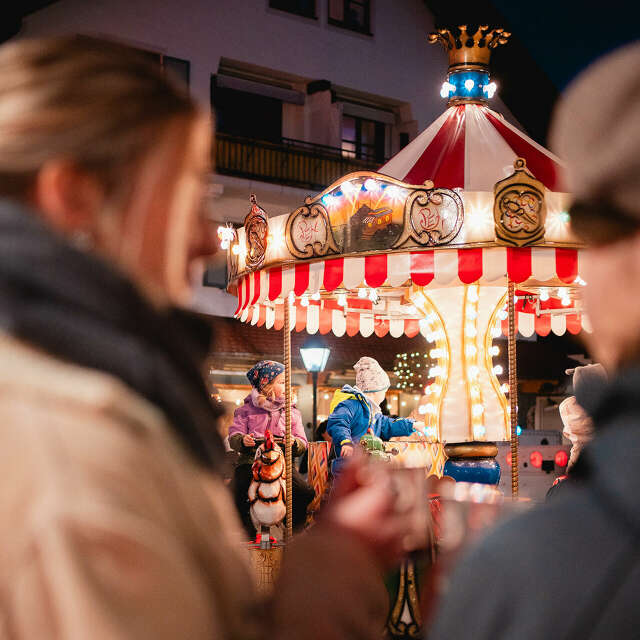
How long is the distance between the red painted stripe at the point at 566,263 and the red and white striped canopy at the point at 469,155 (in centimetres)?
80

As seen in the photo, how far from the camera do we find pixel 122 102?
96 cm

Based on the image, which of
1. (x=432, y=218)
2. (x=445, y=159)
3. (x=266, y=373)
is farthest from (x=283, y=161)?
→ (x=432, y=218)

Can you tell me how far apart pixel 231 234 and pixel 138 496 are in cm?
666

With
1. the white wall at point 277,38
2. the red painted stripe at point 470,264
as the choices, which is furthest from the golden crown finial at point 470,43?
the white wall at point 277,38

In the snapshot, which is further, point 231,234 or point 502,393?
point 231,234

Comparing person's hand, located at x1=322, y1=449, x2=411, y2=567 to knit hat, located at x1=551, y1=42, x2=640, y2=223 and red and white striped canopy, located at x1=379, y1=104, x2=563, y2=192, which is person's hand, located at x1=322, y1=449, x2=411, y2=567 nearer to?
knit hat, located at x1=551, y1=42, x2=640, y2=223

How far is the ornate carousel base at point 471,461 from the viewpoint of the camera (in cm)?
628

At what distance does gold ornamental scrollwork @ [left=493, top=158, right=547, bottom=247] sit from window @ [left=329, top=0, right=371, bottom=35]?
1403cm

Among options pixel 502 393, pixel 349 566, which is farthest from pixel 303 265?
pixel 349 566

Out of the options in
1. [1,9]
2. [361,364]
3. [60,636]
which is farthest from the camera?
[1,9]

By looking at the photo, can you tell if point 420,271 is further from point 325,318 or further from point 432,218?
point 325,318

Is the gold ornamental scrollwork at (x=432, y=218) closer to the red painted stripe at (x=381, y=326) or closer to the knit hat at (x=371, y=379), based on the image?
the knit hat at (x=371, y=379)

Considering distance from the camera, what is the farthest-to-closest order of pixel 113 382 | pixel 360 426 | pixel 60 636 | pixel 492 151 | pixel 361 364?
pixel 361 364, pixel 360 426, pixel 492 151, pixel 113 382, pixel 60 636

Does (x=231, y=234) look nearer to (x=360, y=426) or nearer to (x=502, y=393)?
(x=360, y=426)
